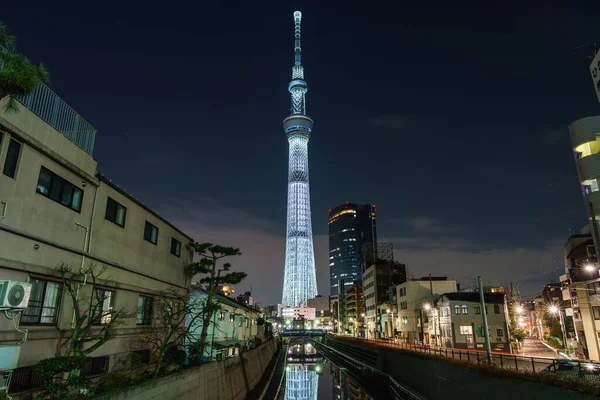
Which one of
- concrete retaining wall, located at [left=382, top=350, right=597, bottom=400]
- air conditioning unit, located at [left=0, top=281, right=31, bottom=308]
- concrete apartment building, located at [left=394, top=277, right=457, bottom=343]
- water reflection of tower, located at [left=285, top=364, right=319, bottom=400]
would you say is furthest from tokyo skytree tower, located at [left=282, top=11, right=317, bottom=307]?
air conditioning unit, located at [left=0, top=281, right=31, bottom=308]

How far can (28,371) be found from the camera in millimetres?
11086

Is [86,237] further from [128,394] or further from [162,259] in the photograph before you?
[162,259]

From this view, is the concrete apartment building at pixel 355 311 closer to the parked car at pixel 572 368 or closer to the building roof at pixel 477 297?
the building roof at pixel 477 297

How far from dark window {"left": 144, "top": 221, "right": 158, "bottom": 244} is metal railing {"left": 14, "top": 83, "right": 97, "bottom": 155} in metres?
6.01

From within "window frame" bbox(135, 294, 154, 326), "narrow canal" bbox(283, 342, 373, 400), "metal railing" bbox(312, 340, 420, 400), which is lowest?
"narrow canal" bbox(283, 342, 373, 400)

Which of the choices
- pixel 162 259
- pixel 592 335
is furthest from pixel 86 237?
pixel 592 335

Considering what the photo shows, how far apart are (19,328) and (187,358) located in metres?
12.3

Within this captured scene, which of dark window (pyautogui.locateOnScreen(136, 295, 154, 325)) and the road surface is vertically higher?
dark window (pyautogui.locateOnScreen(136, 295, 154, 325))

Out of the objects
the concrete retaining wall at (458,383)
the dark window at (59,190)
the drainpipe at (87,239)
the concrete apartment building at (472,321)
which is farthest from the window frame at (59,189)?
the concrete apartment building at (472,321)

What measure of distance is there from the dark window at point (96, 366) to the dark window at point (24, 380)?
2971mm

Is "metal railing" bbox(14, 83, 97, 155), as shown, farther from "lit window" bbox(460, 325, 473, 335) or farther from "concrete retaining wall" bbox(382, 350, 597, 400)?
"lit window" bbox(460, 325, 473, 335)

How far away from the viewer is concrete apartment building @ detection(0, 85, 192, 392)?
10891 millimetres

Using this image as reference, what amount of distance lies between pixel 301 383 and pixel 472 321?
21962 millimetres

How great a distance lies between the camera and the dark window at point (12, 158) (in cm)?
1084
